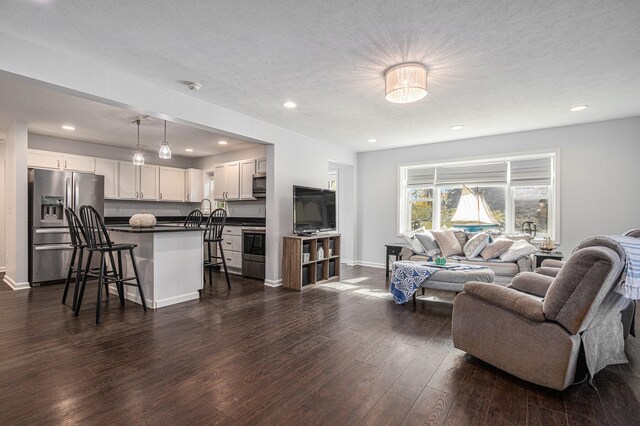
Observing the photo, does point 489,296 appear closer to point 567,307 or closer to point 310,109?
point 567,307

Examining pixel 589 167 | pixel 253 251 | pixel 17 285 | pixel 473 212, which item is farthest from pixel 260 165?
pixel 589 167

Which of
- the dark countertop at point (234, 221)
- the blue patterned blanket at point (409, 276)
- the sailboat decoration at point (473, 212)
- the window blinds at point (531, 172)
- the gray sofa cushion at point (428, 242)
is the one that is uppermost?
the window blinds at point (531, 172)

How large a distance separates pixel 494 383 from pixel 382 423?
0.92 meters

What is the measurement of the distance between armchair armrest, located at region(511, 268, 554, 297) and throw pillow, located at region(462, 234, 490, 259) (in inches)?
70.7

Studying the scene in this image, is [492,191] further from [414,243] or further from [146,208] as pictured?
[146,208]

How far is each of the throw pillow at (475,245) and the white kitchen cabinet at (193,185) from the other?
18.2 feet

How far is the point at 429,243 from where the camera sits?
5.20 m

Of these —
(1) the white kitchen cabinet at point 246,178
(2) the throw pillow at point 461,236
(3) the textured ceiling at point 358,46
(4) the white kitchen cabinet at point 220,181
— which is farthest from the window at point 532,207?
(4) the white kitchen cabinet at point 220,181

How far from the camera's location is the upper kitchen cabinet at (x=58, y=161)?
16.9 ft

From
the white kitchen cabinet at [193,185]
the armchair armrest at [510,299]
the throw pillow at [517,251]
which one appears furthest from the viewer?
the white kitchen cabinet at [193,185]

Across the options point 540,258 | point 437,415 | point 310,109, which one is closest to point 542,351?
point 437,415

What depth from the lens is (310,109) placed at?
160 inches

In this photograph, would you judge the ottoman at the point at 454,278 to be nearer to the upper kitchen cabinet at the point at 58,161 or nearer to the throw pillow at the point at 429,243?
the throw pillow at the point at 429,243

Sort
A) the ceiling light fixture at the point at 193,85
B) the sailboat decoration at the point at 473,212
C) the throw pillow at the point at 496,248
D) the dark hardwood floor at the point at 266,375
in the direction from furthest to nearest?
the throw pillow at the point at 496,248 → the sailboat decoration at the point at 473,212 → the ceiling light fixture at the point at 193,85 → the dark hardwood floor at the point at 266,375
